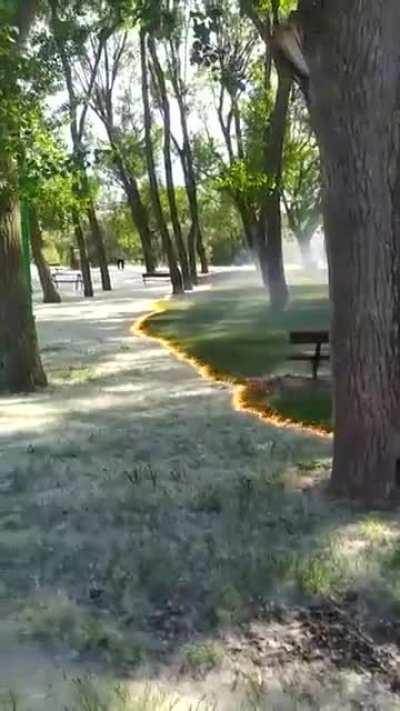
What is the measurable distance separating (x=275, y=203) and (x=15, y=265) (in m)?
9.52

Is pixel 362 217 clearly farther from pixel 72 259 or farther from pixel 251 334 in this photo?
pixel 72 259

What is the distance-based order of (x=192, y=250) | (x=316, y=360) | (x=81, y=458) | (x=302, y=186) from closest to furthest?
(x=81, y=458) < (x=316, y=360) < (x=192, y=250) < (x=302, y=186)

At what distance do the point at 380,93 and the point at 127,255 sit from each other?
59.1 m

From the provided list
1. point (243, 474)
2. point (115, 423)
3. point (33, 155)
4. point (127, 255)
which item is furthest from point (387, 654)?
point (127, 255)

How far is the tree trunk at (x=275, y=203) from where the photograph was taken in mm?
17188

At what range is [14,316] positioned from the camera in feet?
34.4

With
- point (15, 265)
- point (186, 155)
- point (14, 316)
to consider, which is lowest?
point (14, 316)

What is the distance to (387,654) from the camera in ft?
12.3

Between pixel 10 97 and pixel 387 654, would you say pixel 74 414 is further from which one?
pixel 387 654

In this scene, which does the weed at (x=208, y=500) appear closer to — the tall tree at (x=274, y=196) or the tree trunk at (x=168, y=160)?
the tall tree at (x=274, y=196)

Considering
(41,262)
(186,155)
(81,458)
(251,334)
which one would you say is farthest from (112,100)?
(81,458)

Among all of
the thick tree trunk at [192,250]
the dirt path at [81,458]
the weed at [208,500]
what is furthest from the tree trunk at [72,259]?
the weed at [208,500]

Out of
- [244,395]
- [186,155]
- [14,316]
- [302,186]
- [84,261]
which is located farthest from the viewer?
[302,186]

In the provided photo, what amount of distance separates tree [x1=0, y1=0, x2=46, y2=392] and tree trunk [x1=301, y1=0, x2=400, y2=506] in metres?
4.64
